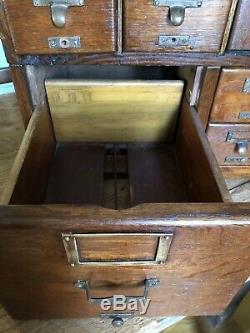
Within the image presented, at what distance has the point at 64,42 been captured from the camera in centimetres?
69

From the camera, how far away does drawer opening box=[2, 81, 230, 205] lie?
85cm

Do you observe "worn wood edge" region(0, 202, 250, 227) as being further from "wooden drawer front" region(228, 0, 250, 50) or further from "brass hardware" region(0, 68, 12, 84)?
"brass hardware" region(0, 68, 12, 84)

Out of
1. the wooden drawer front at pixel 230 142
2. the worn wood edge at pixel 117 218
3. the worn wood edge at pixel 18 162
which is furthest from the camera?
the wooden drawer front at pixel 230 142

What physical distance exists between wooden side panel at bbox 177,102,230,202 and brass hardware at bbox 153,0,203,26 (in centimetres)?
24

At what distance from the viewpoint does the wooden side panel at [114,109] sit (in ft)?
2.88

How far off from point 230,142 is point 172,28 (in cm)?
39

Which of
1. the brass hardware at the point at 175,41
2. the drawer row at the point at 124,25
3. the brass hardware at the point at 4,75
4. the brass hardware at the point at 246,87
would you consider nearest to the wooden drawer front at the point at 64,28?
the drawer row at the point at 124,25

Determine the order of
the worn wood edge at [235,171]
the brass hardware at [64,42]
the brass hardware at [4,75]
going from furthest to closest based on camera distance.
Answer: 1. the brass hardware at [4,75]
2. the worn wood edge at [235,171]
3. the brass hardware at [64,42]

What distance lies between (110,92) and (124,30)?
8.7 inches

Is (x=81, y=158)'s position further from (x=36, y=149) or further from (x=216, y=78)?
(x=216, y=78)

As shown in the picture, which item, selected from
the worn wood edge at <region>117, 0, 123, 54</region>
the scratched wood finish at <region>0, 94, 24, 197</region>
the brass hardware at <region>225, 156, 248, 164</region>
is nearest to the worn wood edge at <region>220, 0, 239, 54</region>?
the worn wood edge at <region>117, 0, 123, 54</region>

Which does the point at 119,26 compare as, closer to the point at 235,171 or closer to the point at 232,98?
the point at 232,98

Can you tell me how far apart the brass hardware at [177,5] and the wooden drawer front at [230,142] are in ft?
1.07

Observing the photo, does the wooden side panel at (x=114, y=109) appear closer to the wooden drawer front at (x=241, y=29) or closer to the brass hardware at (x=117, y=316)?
the wooden drawer front at (x=241, y=29)
